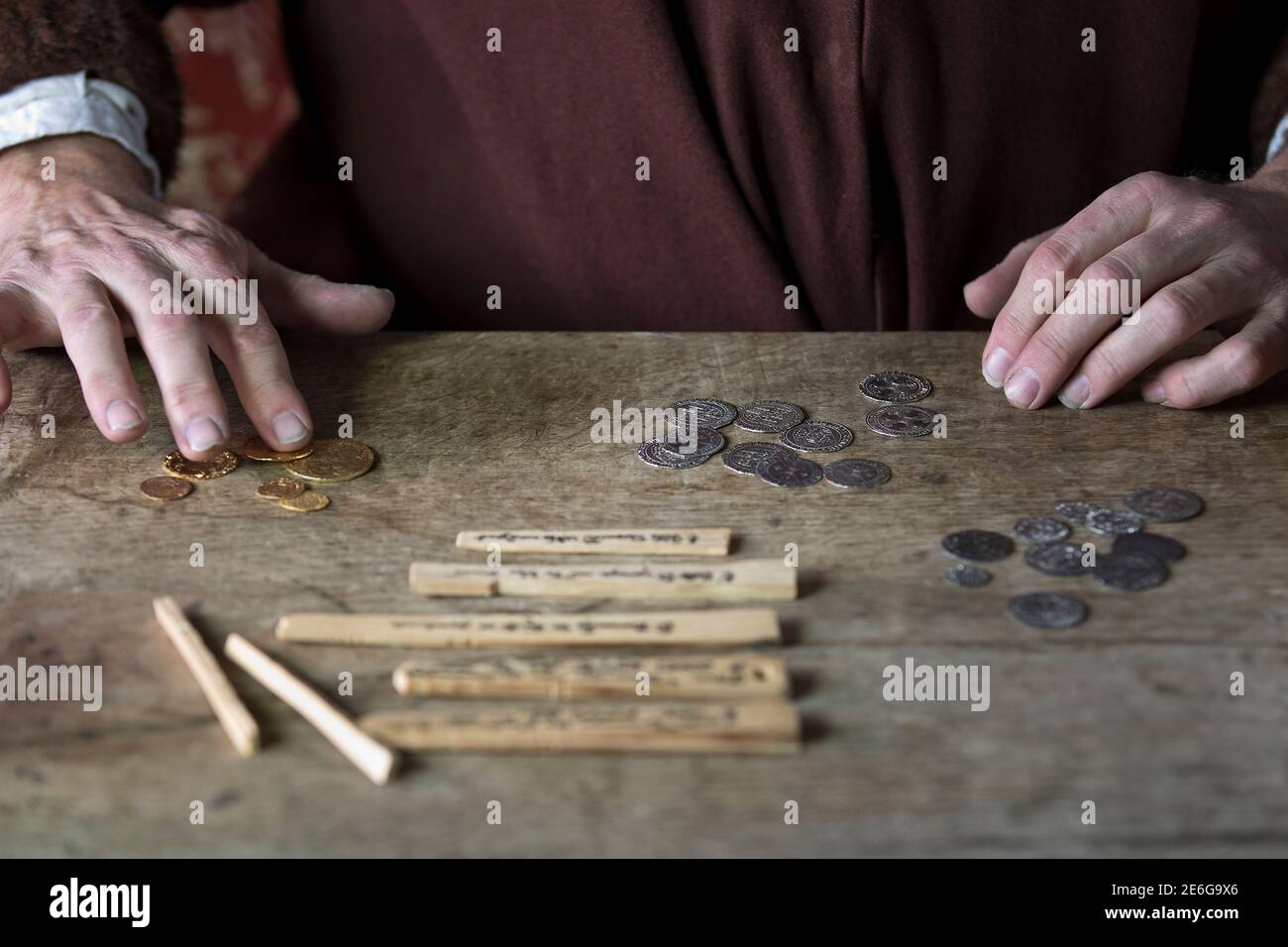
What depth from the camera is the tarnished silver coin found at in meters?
1.11

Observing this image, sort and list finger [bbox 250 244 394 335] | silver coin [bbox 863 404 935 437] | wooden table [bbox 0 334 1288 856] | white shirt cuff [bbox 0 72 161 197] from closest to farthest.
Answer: wooden table [bbox 0 334 1288 856]
silver coin [bbox 863 404 935 437]
finger [bbox 250 244 394 335]
white shirt cuff [bbox 0 72 161 197]

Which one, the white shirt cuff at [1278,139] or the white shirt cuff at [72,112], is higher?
the white shirt cuff at [72,112]

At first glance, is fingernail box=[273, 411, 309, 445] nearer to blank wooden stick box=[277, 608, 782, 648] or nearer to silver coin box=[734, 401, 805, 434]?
blank wooden stick box=[277, 608, 782, 648]

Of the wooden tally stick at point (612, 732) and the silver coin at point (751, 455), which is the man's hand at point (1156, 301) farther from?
the wooden tally stick at point (612, 732)

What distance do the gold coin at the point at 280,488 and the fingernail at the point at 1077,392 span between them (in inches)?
31.6

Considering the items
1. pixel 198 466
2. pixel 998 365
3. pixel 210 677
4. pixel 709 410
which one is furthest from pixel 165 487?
pixel 998 365

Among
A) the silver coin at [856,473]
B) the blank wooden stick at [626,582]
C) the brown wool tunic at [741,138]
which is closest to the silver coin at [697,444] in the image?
the silver coin at [856,473]

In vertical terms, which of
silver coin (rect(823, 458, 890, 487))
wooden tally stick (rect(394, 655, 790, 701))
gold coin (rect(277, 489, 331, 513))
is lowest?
wooden tally stick (rect(394, 655, 790, 701))

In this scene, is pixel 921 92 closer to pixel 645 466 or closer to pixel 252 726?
pixel 645 466

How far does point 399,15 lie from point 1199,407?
3.97ft

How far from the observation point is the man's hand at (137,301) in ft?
3.97

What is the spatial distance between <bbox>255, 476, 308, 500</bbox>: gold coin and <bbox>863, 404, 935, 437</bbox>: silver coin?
0.59 m

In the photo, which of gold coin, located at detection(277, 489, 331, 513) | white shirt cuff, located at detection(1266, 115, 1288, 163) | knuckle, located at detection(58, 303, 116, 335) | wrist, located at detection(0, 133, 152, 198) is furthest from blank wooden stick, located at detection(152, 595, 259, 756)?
white shirt cuff, located at detection(1266, 115, 1288, 163)

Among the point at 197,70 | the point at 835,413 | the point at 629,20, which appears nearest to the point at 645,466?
the point at 835,413
